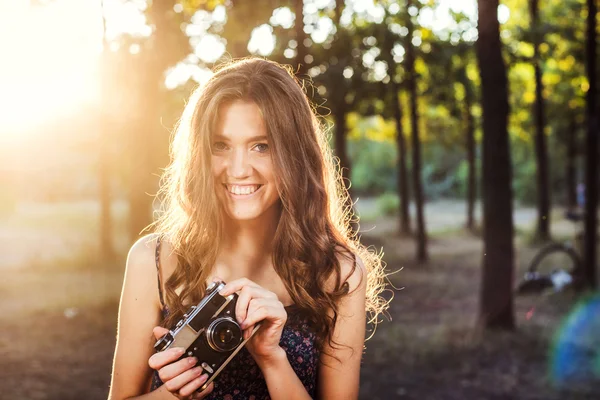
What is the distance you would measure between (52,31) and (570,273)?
10915 mm

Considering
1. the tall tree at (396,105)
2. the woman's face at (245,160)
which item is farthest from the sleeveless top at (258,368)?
the tall tree at (396,105)

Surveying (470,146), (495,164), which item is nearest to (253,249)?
(495,164)

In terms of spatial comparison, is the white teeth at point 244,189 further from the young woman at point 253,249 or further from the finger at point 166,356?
the finger at point 166,356

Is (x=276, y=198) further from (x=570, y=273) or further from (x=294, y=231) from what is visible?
(x=570, y=273)

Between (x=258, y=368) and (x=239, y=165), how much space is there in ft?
2.84

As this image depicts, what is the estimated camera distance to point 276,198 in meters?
2.95

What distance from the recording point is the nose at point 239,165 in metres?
2.77

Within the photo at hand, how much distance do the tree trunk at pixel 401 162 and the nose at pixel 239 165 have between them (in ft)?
56.7

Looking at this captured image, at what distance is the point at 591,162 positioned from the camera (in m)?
12.4

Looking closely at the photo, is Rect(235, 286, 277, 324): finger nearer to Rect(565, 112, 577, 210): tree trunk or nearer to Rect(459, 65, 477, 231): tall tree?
Rect(459, 65, 477, 231): tall tree

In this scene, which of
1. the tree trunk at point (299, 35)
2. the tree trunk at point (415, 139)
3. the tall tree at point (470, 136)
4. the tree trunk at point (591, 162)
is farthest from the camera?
the tall tree at point (470, 136)

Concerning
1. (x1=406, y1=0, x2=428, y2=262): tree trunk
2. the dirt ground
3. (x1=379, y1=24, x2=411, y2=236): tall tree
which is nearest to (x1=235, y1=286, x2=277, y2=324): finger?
the dirt ground

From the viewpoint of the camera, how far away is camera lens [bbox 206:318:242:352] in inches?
92.7

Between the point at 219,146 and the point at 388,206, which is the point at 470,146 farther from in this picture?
the point at 219,146
